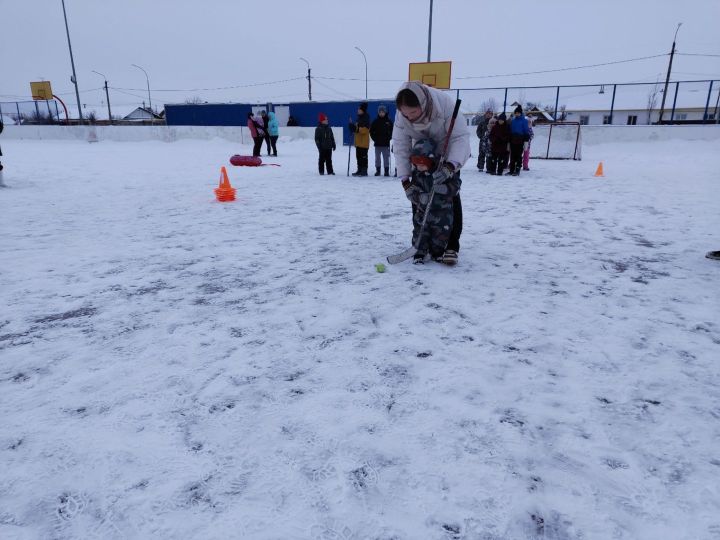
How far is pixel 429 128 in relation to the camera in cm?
438

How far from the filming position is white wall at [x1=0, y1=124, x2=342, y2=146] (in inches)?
924

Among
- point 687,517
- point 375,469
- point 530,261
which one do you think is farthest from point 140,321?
point 530,261

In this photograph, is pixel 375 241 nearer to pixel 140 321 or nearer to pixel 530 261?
pixel 530 261

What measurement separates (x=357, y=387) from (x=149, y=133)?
2679 centimetres

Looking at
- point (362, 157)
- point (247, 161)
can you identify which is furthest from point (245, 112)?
point (362, 157)

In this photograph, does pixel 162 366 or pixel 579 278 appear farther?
pixel 579 278

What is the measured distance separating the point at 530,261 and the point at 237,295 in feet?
9.79

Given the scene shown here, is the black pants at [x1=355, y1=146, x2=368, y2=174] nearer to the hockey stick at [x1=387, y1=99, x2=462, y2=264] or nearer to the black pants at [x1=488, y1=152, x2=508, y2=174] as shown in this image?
the black pants at [x1=488, y1=152, x2=508, y2=174]

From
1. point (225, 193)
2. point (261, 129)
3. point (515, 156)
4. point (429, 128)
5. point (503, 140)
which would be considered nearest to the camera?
point (429, 128)

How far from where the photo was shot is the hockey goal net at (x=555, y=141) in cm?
1719

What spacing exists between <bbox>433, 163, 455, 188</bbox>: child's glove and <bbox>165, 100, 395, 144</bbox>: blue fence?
19.3 metres

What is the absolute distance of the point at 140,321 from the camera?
343 cm

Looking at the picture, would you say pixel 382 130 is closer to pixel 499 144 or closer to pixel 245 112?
pixel 499 144

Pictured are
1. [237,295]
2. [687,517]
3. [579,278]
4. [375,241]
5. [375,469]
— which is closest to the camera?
[687,517]
